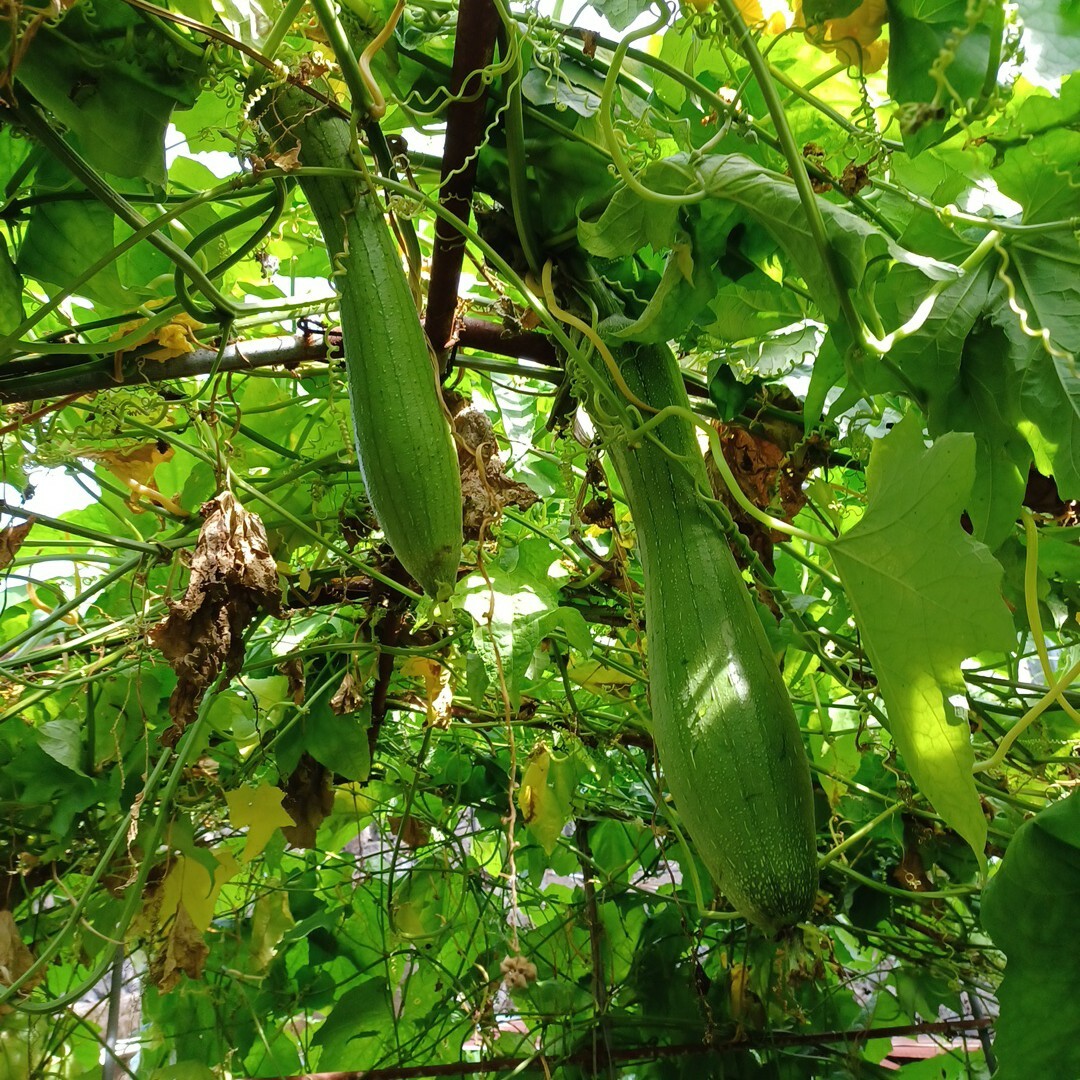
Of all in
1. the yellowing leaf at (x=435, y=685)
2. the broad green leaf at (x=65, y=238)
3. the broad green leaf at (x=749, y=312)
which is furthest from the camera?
the yellowing leaf at (x=435, y=685)

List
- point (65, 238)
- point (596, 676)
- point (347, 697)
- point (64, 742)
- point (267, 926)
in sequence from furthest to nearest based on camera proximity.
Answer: point (267, 926), point (596, 676), point (64, 742), point (347, 697), point (65, 238)

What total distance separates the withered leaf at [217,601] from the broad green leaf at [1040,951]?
1.94 ft

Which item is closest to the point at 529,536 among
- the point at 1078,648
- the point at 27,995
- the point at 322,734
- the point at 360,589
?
the point at 360,589

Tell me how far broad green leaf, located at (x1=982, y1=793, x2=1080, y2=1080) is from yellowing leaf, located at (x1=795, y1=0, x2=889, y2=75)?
0.55 metres

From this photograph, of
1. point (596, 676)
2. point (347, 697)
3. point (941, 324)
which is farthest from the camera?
point (596, 676)

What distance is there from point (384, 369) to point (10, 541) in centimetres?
55

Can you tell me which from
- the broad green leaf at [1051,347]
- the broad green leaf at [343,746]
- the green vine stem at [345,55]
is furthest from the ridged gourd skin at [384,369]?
the broad green leaf at [343,746]

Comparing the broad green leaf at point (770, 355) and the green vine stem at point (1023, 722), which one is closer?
the green vine stem at point (1023, 722)

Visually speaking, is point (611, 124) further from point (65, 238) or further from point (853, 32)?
point (65, 238)

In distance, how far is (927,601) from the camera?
526 mm

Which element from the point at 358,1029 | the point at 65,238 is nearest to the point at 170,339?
the point at 65,238

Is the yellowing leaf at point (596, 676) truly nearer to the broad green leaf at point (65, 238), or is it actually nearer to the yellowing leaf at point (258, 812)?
the yellowing leaf at point (258, 812)

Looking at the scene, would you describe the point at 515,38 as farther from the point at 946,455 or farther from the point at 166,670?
the point at 166,670

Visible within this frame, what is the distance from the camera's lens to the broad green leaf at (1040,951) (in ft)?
2.20
